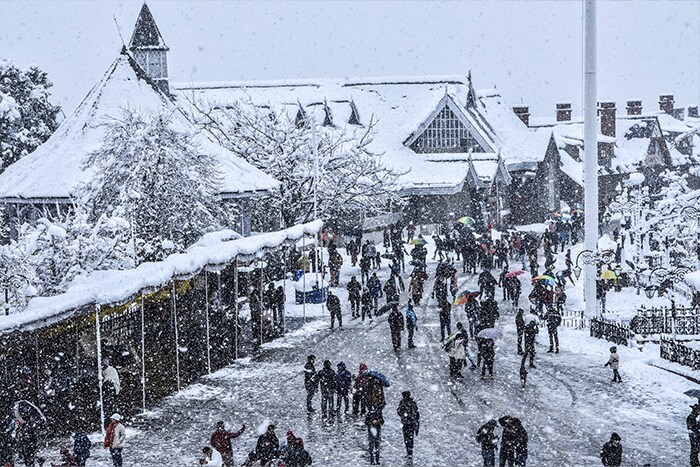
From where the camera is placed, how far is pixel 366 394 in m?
17.8

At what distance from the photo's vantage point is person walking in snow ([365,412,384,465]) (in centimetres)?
1675

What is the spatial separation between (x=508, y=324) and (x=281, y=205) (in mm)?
13622

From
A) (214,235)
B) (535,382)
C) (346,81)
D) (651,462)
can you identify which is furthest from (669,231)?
(346,81)

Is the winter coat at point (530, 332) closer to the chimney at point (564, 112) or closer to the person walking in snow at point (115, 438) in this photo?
the person walking in snow at point (115, 438)

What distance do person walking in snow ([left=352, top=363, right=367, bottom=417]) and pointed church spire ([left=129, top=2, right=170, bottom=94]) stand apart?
3523cm

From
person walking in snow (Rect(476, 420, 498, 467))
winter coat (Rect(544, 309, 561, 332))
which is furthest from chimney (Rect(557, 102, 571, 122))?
person walking in snow (Rect(476, 420, 498, 467))

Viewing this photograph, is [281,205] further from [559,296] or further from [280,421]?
[280,421]

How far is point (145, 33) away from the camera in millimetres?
52750

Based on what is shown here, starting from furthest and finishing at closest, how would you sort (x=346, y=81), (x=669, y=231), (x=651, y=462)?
1. (x=346, y=81)
2. (x=669, y=231)
3. (x=651, y=462)

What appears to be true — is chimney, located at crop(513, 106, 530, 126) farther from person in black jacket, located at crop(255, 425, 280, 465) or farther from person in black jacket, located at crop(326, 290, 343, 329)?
person in black jacket, located at crop(255, 425, 280, 465)

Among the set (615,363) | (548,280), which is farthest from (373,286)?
(615,363)

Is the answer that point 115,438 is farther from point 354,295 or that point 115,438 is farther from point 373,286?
point 373,286

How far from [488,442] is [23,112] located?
39188 millimetres

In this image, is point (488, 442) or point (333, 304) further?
point (333, 304)
